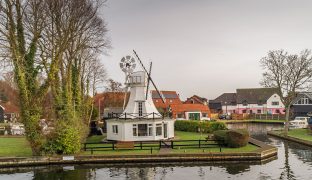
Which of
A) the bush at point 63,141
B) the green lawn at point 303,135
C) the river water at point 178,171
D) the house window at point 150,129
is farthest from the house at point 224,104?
the bush at point 63,141

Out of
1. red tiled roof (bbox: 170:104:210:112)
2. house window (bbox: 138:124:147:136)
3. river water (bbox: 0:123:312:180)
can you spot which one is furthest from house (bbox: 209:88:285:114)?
river water (bbox: 0:123:312:180)

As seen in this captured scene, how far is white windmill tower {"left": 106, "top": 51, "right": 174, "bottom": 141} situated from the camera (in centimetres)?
4066

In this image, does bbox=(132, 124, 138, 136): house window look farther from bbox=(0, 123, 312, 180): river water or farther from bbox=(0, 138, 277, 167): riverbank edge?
bbox=(0, 123, 312, 180): river water

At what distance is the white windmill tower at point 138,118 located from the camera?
1601 inches

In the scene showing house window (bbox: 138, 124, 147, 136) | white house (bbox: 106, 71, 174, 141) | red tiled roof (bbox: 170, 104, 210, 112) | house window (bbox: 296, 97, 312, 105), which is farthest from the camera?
house window (bbox: 296, 97, 312, 105)

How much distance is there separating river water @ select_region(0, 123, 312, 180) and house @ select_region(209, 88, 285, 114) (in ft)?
239

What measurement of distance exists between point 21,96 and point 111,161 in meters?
9.94

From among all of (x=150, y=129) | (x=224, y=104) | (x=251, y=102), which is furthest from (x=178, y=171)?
(x=224, y=104)

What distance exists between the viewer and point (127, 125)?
133 ft

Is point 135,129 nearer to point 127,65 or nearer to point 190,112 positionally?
point 127,65

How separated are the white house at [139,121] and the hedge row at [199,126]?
8.69m

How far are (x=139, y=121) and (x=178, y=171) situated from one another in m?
14.7

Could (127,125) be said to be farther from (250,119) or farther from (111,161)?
(250,119)

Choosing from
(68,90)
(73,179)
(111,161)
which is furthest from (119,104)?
(73,179)
